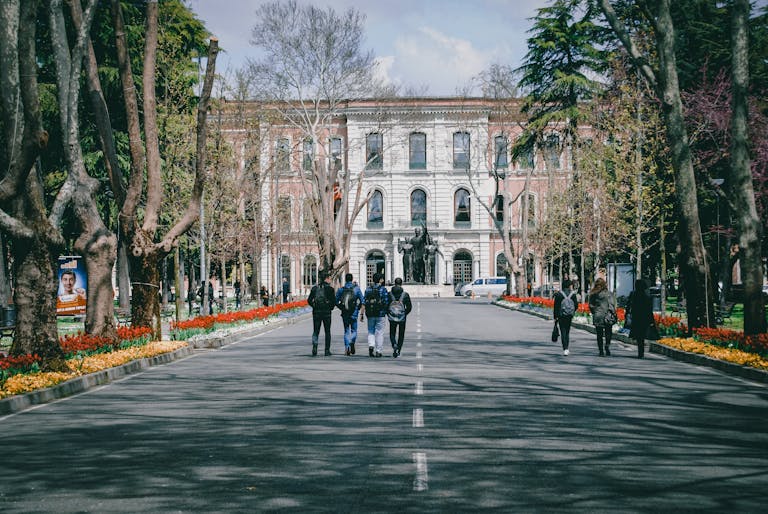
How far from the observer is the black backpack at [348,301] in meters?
20.2

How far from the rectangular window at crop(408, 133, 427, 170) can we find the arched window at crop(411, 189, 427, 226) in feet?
7.24

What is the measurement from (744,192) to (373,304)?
786 cm

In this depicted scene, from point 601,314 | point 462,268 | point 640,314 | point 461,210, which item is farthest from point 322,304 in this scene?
point 461,210

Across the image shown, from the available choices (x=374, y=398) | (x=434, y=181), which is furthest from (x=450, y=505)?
(x=434, y=181)

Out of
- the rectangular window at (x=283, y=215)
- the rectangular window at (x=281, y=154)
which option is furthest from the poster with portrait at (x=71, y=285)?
the rectangular window at (x=283, y=215)

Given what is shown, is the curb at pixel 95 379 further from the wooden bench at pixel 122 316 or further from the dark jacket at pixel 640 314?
the dark jacket at pixel 640 314

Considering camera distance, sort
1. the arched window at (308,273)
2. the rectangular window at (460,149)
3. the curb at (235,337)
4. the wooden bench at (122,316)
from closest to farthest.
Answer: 1. the curb at (235,337)
2. the wooden bench at (122,316)
3. the arched window at (308,273)
4. the rectangular window at (460,149)

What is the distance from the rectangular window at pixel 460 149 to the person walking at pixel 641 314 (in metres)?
59.8

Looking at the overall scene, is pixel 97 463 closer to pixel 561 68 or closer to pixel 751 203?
pixel 751 203

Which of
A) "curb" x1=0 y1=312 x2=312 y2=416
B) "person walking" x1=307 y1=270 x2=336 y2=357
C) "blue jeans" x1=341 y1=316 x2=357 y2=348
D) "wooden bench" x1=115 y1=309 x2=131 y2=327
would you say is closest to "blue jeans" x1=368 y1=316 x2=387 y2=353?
"blue jeans" x1=341 y1=316 x2=357 y2=348

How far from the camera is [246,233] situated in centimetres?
4769

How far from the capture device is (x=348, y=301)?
66.5 feet

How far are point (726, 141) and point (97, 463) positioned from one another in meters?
33.3

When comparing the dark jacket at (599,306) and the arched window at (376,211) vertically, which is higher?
the arched window at (376,211)
